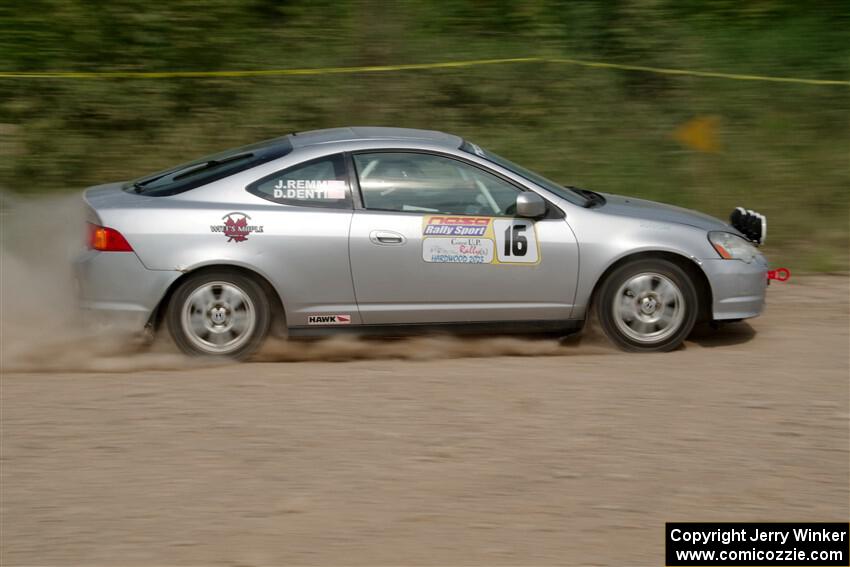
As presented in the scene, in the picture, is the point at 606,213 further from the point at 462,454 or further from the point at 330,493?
the point at 330,493

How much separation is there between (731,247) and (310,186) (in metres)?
2.95

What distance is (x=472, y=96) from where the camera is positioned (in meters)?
12.1

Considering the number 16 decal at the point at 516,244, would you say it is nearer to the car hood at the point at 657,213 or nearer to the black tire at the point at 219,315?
the car hood at the point at 657,213

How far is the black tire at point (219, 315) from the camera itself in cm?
680

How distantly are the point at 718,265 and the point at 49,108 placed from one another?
7796 mm

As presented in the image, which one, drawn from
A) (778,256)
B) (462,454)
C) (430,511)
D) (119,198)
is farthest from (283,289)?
(778,256)

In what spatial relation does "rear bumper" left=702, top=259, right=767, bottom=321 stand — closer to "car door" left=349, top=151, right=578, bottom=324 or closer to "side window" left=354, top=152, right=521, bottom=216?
"car door" left=349, top=151, right=578, bottom=324

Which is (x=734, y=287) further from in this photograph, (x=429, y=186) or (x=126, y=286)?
(x=126, y=286)

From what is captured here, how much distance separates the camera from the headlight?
7.25 metres

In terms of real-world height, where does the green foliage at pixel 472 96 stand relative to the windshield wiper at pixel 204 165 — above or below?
above

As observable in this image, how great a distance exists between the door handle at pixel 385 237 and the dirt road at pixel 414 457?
2.63 feet

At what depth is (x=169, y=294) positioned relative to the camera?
682 centimetres

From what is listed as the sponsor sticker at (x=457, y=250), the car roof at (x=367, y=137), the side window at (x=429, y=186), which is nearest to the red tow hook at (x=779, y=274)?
the side window at (x=429, y=186)

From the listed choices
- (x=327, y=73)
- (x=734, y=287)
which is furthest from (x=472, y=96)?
(x=734, y=287)
